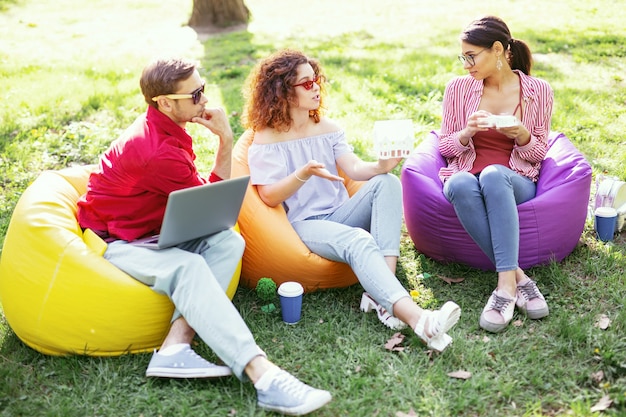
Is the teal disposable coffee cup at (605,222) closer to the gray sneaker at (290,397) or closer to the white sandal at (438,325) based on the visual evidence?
the white sandal at (438,325)

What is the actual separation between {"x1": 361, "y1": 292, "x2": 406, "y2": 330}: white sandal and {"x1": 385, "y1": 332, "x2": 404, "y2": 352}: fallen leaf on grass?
0.05 metres

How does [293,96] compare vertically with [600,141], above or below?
above

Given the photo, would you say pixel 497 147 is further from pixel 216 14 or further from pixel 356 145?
pixel 216 14

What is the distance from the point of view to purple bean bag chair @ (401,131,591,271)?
3617 mm

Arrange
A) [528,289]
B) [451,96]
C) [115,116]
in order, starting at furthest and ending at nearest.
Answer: [115,116]
[451,96]
[528,289]

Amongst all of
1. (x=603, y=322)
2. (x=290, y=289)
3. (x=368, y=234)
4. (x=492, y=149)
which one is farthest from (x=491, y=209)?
(x=290, y=289)

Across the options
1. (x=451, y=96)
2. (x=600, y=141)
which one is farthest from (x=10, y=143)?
(x=600, y=141)

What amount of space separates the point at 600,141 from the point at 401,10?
228 inches

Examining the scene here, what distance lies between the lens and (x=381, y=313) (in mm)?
3291

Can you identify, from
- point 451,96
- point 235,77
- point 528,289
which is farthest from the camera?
point 235,77

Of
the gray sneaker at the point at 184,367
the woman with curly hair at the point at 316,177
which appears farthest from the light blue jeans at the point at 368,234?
the gray sneaker at the point at 184,367

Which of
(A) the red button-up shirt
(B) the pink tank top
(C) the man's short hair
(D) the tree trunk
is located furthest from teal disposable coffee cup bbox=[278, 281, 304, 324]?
(D) the tree trunk

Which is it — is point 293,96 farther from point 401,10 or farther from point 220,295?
point 401,10

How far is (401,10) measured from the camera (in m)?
10.4
